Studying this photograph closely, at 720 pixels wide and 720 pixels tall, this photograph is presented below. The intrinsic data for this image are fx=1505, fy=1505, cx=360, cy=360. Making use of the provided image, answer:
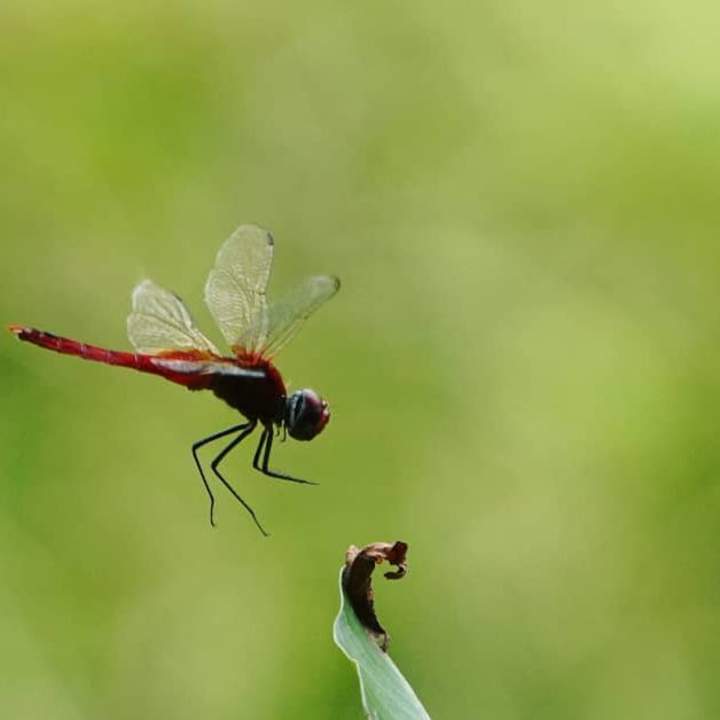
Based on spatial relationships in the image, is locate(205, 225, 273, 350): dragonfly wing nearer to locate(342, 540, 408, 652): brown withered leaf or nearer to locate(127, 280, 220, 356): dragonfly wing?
locate(127, 280, 220, 356): dragonfly wing

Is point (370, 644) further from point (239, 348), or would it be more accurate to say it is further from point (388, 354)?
point (388, 354)

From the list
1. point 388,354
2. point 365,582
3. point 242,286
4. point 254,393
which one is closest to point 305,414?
point 254,393

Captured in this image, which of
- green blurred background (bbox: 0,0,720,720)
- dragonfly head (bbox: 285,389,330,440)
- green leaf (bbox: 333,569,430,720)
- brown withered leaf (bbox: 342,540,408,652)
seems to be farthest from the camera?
green blurred background (bbox: 0,0,720,720)

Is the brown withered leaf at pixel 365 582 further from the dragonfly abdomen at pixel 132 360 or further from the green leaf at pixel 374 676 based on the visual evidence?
the dragonfly abdomen at pixel 132 360

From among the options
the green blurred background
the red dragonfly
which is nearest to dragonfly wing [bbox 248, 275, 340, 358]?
the red dragonfly

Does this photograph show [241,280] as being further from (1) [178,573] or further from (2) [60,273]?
(2) [60,273]

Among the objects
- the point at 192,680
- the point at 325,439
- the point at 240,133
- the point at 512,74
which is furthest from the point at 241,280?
the point at 512,74
